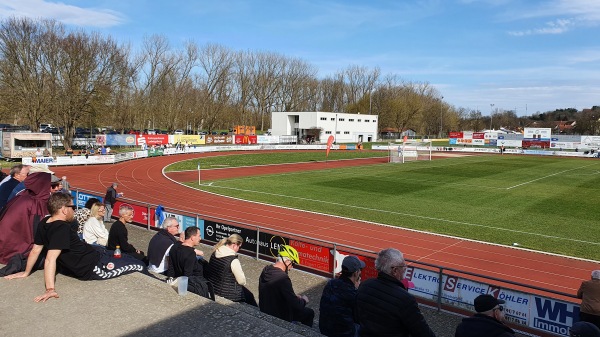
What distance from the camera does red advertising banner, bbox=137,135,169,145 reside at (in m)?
65.7

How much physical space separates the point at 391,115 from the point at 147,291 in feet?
440

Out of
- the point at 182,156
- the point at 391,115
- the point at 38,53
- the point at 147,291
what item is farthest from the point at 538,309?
the point at 391,115

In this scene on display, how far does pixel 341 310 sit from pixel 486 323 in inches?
70.1

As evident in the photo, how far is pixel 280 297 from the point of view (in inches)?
248

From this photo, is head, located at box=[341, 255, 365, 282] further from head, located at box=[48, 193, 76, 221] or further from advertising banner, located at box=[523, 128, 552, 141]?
advertising banner, located at box=[523, 128, 552, 141]

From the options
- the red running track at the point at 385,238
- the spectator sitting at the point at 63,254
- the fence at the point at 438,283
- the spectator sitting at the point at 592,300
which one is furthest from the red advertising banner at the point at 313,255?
the spectator sitting at the point at 63,254

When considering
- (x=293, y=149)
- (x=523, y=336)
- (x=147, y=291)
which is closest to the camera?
(x=147, y=291)

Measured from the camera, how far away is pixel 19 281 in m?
6.01

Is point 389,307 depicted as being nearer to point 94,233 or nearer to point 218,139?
point 94,233

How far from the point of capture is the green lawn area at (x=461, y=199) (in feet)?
69.5

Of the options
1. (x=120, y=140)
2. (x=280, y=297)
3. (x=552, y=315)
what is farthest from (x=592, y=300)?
(x=120, y=140)

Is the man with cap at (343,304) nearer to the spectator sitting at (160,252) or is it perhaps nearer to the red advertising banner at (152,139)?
the spectator sitting at (160,252)

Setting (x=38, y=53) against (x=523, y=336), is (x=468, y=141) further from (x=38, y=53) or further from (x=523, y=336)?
(x=523, y=336)

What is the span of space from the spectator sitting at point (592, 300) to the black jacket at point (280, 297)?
5508 mm
